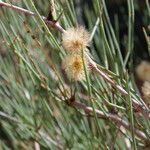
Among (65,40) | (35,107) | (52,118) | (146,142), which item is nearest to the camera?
(65,40)

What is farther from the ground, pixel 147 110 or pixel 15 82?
pixel 15 82

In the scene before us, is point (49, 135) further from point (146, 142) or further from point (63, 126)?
Answer: point (146, 142)

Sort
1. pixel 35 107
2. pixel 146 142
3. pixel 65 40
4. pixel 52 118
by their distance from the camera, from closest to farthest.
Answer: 1. pixel 65 40
2. pixel 146 142
3. pixel 52 118
4. pixel 35 107

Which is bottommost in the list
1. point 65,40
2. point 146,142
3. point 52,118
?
point 146,142

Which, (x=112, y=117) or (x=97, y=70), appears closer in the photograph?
(x=97, y=70)

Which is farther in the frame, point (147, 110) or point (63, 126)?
point (63, 126)

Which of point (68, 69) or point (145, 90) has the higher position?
point (68, 69)

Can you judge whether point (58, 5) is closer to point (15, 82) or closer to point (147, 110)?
point (147, 110)

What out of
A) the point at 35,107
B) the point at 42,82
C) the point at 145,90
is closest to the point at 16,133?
the point at 35,107

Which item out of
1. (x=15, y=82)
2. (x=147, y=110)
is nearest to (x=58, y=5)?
(x=147, y=110)
